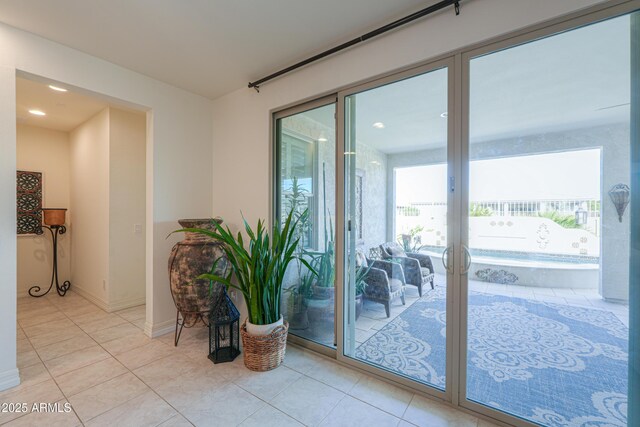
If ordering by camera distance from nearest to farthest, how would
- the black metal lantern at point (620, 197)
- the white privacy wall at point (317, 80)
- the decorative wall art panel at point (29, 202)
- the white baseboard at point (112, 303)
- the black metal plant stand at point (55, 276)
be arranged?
1. the black metal lantern at point (620, 197)
2. the white privacy wall at point (317, 80)
3. the white baseboard at point (112, 303)
4. the decorative wall art panel at point (29, 202)
5. the black metal plant stand at point (55, 276)

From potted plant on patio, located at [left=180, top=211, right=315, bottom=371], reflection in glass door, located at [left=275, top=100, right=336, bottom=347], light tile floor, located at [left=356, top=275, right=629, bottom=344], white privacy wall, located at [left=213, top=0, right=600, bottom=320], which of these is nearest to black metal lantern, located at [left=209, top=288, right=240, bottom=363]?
potted plant on patio, located at [left=180, top=211, right=315, bottom=371]

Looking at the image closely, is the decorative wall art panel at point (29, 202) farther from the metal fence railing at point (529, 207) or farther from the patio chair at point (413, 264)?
the metal fence railing at point (529, 207)

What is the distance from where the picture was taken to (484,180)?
67.6 inches

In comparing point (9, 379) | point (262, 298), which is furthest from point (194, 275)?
point (9, 379)

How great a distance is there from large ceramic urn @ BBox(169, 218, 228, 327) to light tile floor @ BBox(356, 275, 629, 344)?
4.76 feet

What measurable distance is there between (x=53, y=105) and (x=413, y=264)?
447 cm

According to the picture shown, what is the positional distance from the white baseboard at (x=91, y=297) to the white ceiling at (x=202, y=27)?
2.88m

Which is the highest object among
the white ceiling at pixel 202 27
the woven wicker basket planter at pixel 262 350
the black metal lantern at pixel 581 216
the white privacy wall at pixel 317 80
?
the white ceiling at pixel 202 27

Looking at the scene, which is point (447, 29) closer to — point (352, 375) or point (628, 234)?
point (628, 234)

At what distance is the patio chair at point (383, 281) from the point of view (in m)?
2.13

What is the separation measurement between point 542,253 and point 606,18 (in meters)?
1.26

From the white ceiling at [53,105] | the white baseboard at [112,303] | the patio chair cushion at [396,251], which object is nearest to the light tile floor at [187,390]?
the white baseboard at [112,303]

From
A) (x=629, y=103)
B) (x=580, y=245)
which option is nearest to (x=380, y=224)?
(x=580, y=245)

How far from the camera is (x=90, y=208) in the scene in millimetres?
3824
